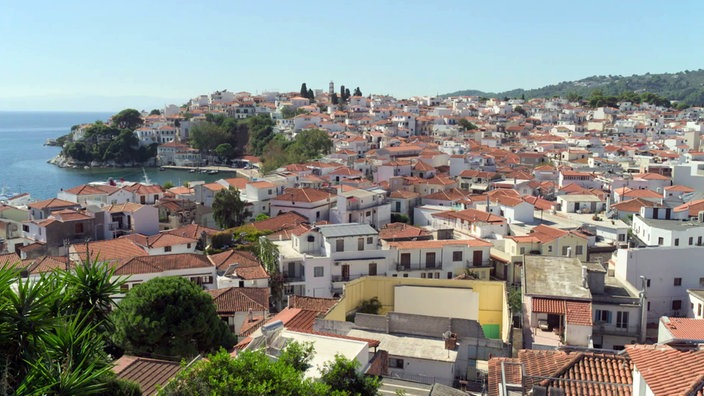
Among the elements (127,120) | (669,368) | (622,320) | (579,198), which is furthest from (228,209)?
(127,120)

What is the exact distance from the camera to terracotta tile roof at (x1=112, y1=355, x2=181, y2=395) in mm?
9180

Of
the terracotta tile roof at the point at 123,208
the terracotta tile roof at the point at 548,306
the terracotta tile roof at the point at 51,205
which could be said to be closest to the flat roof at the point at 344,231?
the terracotta tile roof at the point at 548,306

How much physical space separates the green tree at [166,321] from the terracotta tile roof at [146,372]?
Answer: 2.50 meters

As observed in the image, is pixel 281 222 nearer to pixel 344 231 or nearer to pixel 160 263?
pixel 344 231

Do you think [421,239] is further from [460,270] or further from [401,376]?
[401,376]

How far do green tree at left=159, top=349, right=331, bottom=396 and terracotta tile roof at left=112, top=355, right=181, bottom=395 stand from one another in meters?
2.26

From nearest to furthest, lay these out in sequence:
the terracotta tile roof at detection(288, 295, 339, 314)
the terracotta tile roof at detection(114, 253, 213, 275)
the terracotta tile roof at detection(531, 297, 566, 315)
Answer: the terracotta tile roof at detection(531, 297, 566, 315)
the terracotta tile roof at detection(288, 295, 339, 314)
the terracotta tile roof at detection(114, 253, 213, 275)

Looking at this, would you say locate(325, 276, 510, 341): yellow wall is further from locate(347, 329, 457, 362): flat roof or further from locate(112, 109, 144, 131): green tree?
locate(112, 109, 144, 131): green tree

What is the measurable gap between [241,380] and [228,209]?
27406mm

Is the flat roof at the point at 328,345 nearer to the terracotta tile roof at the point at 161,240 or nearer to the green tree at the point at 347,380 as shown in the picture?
the green tree at the point at 347,380

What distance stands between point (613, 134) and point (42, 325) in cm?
7627

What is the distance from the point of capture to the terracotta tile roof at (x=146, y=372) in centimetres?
918

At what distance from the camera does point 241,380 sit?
6609mm

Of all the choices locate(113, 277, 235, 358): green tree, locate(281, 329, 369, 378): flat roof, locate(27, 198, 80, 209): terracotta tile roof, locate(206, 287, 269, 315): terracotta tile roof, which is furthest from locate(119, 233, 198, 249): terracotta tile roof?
locate(281, 329, 369, 378): flat roof
